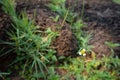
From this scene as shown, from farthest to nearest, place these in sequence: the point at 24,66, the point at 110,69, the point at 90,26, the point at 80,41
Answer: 1. the point at 90,26
2. the point at 80,41
3. the point at 110,69
4. the point at 24,66

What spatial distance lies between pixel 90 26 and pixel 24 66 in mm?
1191

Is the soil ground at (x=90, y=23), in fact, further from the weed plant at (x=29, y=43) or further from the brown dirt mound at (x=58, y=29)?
the weed plant at (x=29, y=43)

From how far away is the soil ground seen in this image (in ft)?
10.5

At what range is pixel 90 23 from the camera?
3750 millimetres

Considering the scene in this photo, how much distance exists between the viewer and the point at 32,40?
304cm

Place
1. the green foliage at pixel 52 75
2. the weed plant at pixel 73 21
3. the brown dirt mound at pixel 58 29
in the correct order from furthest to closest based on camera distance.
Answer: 1. the weed plant at pixel 73 21
2. the brown dirt mound at pixel 58 29
3. the green foliage at pixel 52 75

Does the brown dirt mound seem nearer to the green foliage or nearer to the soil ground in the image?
the soil ground

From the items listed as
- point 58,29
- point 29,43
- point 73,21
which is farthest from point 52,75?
point 73,21

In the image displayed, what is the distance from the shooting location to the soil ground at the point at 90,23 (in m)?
3.21

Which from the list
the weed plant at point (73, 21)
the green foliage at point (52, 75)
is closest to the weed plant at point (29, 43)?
the green foliage at point (52, 75)

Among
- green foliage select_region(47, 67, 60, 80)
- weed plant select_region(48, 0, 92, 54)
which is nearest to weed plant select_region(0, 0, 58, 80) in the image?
green foliage select_region(47, 67, 60, 80)

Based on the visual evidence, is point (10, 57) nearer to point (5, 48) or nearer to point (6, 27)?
point (5, 48)

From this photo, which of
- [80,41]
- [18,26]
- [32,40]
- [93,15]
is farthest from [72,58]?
[93,15]

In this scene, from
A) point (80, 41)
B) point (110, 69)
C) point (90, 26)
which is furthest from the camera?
point (90, 26)
